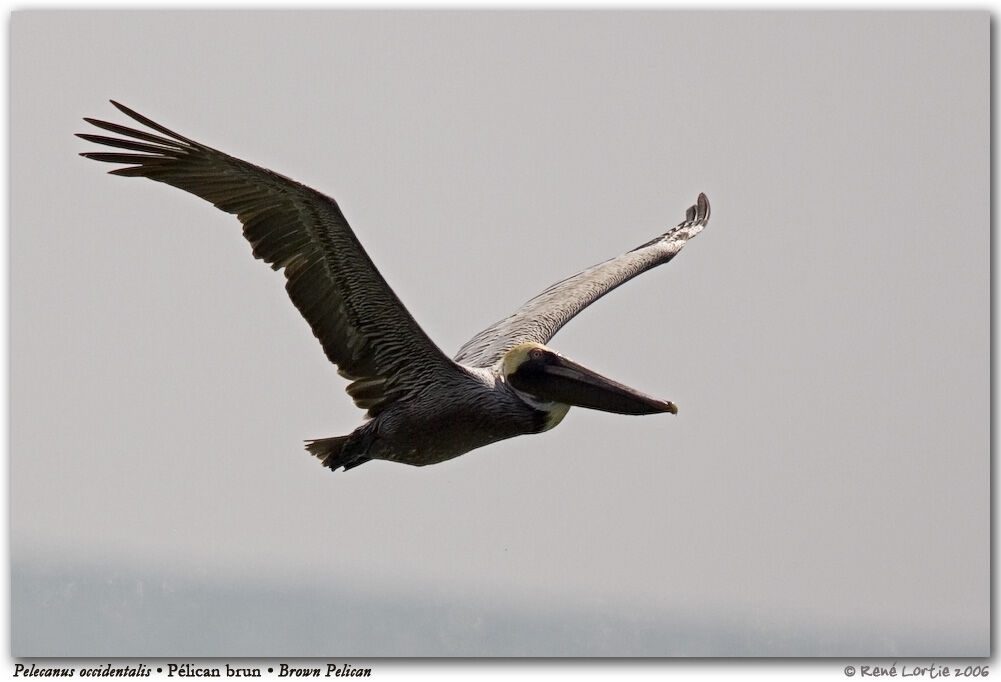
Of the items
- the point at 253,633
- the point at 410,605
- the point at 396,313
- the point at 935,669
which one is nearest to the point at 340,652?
the point at 410,605

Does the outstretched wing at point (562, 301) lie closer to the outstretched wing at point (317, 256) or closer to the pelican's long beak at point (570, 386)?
the pelican's long beak at point (570, 386)

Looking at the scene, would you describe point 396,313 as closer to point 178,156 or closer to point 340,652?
point 178,156

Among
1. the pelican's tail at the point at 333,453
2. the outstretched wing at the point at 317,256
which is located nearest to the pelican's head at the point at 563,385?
the outstretched wing at the point at 317,256

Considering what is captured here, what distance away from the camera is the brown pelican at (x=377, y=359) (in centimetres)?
659

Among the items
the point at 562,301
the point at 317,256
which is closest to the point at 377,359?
the point at 317,256

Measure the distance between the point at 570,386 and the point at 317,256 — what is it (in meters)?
1.56

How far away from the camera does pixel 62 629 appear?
2508cm

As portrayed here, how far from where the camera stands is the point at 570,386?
7262 mm

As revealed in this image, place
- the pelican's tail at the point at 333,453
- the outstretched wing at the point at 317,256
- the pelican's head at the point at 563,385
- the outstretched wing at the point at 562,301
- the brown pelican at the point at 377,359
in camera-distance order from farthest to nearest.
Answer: the outstretched wing at the point at 562,301 → the pelican's tail at the point at 333,453 → the pelican's head at the point at 563,385 → the brown pelican at the point at 377,359 → the outstretched wing at the point at 317,256

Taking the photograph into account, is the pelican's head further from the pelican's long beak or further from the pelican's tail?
the pelican's tail

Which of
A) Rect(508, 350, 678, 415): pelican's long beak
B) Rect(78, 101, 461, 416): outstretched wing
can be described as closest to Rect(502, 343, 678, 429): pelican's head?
Rect(508, 350, 678, 415): pelican's long beak

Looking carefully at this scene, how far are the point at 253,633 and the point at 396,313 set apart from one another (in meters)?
46.7

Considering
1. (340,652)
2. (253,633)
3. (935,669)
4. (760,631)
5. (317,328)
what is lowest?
(935,669)

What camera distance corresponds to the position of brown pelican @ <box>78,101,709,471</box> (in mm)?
6590
